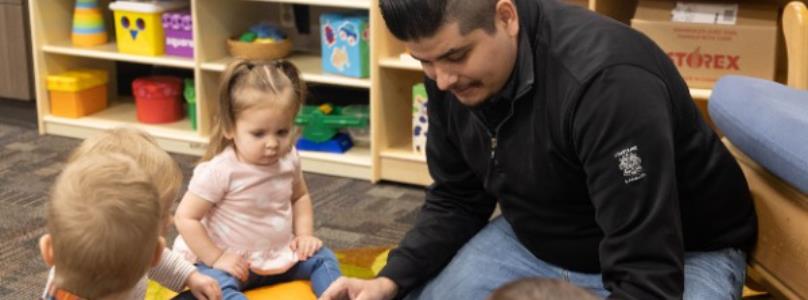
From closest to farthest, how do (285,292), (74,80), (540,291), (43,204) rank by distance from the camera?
1. (540,291)
2. (285,292)
3. (43,204)
4. (74,80)

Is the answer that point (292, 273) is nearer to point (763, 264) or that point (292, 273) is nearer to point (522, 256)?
point (522, 256)

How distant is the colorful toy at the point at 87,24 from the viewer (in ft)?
11.5

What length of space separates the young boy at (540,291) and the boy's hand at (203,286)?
0.79 m

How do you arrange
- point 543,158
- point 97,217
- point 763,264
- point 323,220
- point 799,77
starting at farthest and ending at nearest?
point 323,220
point 799,77
point 763,264
point 543,158
point 97,217

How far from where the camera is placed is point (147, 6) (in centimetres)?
333

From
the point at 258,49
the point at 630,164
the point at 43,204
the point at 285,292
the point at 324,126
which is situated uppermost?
the point at 630,164

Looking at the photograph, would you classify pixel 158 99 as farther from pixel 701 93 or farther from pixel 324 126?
pixel 701 93

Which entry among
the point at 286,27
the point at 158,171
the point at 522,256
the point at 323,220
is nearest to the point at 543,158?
the point at 522,256

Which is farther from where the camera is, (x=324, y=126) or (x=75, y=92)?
(x=75, y=92)

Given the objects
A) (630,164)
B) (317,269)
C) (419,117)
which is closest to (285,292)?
(317,269)

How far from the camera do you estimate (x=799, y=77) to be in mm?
1792

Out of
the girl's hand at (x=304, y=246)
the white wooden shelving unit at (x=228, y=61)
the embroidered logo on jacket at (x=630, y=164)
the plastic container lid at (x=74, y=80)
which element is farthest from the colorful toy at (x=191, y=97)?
the embroidered logo on jacket at (x=630, y=164)

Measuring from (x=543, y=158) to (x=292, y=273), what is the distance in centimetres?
57

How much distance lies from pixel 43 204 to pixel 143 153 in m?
1.51
